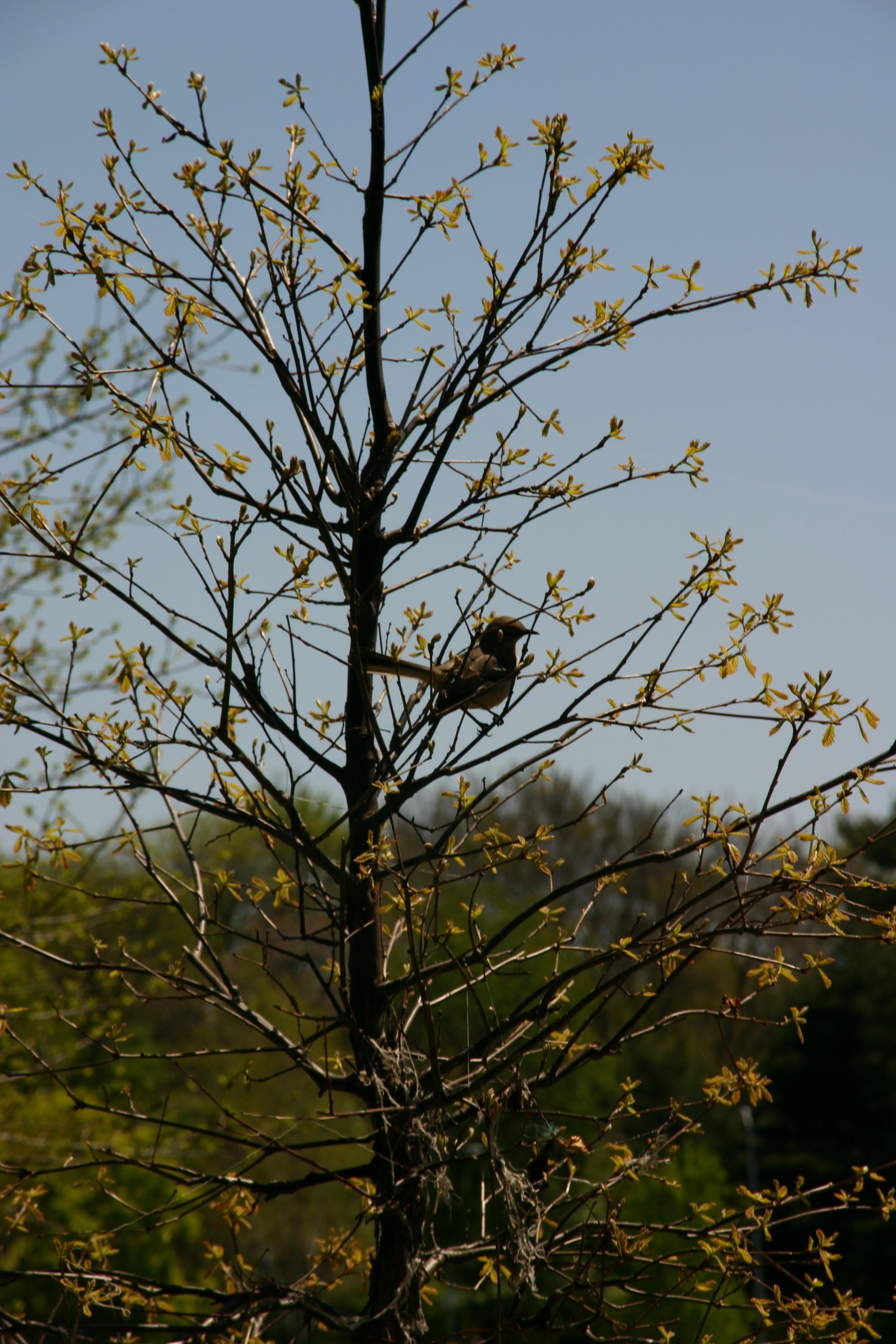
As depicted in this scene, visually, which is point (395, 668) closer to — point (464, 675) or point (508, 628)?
point (464, 675)

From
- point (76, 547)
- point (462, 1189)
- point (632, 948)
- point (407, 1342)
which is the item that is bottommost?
point (462, 1189)

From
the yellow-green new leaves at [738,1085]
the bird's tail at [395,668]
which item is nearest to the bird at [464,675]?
the bird's tail at [395,668]

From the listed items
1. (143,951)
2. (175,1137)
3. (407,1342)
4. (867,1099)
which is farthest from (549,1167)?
(867,1099)

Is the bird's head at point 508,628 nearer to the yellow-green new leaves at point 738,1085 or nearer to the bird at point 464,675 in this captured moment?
the bird at point 464,675

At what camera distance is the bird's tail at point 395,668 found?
9.96 ft

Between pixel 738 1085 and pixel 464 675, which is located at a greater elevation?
pixel 464 675

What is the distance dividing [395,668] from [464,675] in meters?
0.70

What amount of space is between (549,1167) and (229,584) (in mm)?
1885

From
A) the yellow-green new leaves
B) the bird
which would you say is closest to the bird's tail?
the bird

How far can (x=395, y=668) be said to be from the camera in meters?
3.05

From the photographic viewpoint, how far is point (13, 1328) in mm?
2814

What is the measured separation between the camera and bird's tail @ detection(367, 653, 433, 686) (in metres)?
3.04

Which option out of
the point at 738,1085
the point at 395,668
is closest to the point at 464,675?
the point at 395,668

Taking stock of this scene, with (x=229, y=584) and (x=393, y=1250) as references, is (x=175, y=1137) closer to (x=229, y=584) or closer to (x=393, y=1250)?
(x=393, y=1250)
